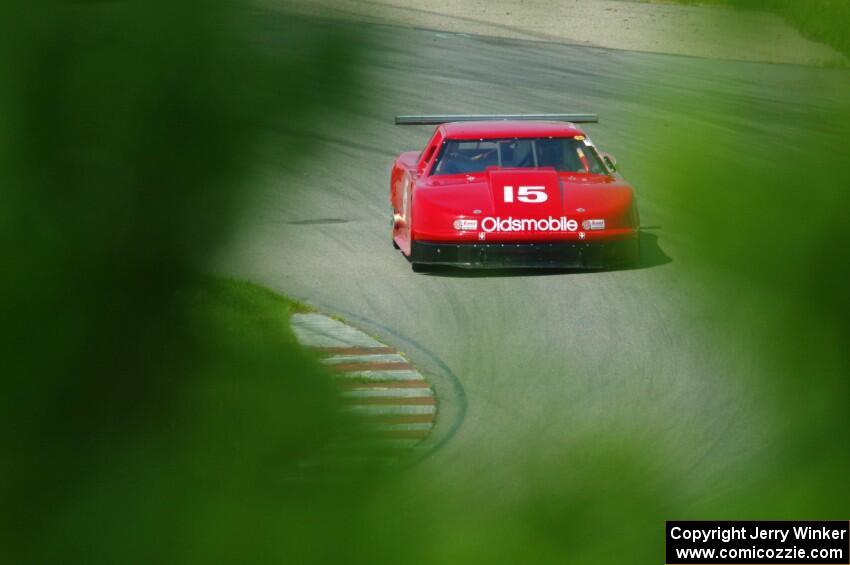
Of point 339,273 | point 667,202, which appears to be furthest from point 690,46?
point 339,273

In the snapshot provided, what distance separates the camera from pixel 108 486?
971 mm

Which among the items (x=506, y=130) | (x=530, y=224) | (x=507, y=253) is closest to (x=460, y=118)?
(x=530, y=224)

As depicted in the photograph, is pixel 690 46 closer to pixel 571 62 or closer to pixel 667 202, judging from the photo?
pixel 667 202

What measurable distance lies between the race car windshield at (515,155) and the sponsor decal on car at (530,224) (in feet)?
1.43

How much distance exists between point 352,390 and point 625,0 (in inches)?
12.9

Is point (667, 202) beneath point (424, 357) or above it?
above

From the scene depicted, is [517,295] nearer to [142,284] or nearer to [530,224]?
[142,284]

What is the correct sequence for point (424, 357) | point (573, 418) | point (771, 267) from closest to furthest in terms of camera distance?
1. point (771, 267)
2. point (573, 418)
3. point (424, 357)

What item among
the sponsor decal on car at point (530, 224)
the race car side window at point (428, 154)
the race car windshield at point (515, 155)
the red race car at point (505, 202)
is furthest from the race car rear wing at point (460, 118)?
the race car side window at point (428, 154)

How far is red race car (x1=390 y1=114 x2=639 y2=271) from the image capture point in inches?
356

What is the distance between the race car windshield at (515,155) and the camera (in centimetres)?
991

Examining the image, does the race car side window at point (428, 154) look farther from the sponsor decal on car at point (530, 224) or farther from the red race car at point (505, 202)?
the sponsor decal on car at point (530, 224)

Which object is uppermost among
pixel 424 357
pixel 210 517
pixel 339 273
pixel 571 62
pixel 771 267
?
pixel 571 62

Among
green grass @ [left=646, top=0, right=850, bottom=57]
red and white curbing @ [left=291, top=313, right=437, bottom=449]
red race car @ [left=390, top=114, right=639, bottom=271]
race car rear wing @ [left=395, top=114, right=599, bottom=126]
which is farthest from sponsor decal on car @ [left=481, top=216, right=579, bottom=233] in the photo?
green grass @ [left=646, top=0, right=850, bottom=57]
